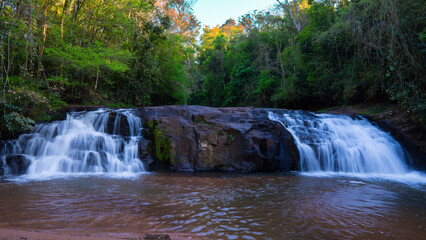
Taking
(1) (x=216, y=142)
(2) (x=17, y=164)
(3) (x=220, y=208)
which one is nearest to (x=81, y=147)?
(2) (x=17, y=164)

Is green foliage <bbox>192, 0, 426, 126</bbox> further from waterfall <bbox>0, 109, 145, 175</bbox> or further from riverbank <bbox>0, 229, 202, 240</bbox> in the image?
waterfall <bbox>0, 109, 145, 175</bbox>

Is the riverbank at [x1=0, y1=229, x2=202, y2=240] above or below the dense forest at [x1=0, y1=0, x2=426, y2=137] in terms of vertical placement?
below

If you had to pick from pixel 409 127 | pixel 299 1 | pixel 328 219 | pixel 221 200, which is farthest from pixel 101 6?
pixel 299 1

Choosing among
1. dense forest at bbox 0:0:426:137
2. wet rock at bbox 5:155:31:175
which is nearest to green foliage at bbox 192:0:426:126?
A: dense forest at bbox 0:0:426:137

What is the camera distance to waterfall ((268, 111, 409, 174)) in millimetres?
9266

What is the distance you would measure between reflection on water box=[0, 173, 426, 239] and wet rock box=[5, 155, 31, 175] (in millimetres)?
1967

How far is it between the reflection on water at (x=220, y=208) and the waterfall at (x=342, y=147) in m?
2.69

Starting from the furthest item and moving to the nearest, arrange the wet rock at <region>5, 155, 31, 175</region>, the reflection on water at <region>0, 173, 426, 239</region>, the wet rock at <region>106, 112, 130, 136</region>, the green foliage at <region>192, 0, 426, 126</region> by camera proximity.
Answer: the green foliage at <region>192, 0, 426, 126</region>, the wet rock at <region>106, 112, 130, 136</region>, the wet rock at <region>5, 155, 31, 175</region>, the reflection on water at <region>0, 173, 426, 239</region>

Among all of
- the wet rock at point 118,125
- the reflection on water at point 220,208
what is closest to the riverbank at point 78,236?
the reflection on water at point 220,208

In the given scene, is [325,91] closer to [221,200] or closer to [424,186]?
[424,186]

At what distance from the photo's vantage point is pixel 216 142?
9.40 metres

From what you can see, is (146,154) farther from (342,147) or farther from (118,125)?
(342,147)

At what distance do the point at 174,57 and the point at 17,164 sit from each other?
19.2m

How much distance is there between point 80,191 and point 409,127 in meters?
12.7
